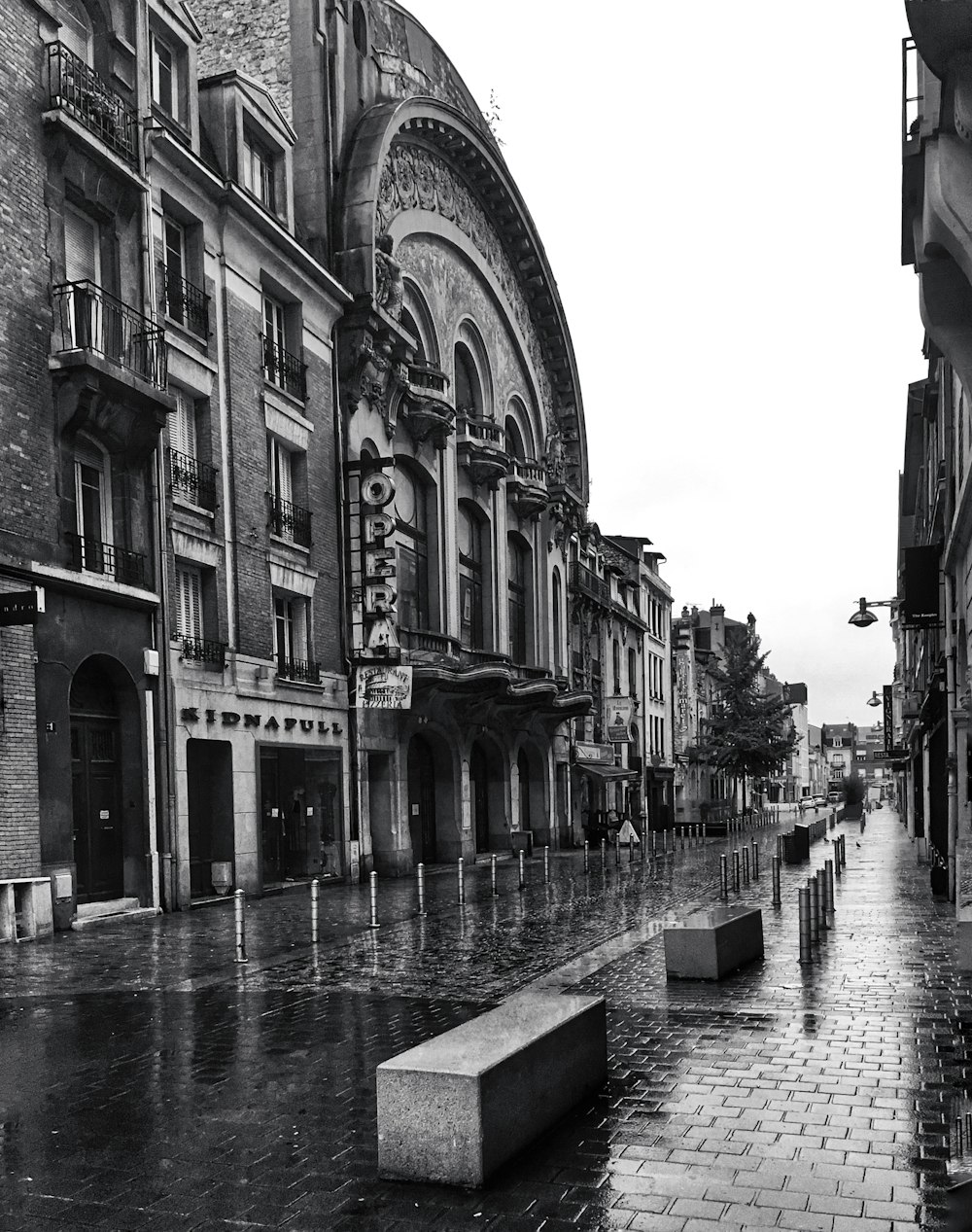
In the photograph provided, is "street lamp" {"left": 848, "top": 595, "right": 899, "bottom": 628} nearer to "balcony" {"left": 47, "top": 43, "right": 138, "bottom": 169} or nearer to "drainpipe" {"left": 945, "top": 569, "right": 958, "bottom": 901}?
"drainpipe" {"left": 945, "top": 569, "right": 958, "bottom": 901}

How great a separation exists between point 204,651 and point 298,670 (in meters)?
3.93

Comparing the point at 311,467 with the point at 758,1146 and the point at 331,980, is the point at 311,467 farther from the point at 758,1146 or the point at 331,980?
the point at 758,1146

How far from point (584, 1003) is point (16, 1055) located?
4462 mm

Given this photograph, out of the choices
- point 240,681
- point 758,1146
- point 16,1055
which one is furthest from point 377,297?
point 758,1146

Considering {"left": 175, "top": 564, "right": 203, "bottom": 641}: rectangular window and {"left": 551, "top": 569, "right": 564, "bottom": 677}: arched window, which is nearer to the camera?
{"left": 175, "top": 564, "right": 203, "bottom": 641}: rectangular window

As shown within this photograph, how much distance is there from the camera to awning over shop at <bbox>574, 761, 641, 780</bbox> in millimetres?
46312

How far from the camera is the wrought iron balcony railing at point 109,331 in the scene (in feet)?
60.4

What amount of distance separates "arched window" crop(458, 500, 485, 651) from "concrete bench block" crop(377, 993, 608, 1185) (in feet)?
97.8

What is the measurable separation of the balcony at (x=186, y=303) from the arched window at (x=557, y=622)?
2372 cm

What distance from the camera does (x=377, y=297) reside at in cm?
2983

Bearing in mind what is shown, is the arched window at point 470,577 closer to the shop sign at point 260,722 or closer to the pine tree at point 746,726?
the shop sign at point 260,722

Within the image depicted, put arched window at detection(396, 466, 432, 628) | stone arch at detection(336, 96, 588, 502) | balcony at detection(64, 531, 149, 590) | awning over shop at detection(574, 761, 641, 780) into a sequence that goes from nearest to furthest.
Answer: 1. balcony at detection(64, 531, 149, 590)
2. stone arch at detection(336, 96, 588, 502)
3. arched window at detection(396, 466, 432, 628)
4. awning over shop at detection(574, 761, 641, 780)

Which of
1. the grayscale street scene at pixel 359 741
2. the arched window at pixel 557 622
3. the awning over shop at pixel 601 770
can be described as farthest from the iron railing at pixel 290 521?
the awning over shop at pixel 601 770

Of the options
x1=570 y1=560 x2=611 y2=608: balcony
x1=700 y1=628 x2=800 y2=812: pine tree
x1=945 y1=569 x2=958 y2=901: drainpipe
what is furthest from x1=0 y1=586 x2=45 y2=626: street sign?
x1=700 y1=628 x2=800 y2=812: pine tree
